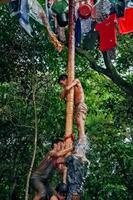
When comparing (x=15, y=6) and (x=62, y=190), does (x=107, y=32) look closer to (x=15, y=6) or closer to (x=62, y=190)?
(x=15, y=6)

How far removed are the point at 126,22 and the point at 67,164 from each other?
2607 mm

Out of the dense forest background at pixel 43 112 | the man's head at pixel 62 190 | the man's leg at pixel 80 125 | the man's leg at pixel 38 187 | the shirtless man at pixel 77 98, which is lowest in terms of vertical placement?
the man's head at pixel 62 190

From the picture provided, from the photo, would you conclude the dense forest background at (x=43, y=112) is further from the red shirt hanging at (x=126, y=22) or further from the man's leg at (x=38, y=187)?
the man's leg at (x=38, y=187)

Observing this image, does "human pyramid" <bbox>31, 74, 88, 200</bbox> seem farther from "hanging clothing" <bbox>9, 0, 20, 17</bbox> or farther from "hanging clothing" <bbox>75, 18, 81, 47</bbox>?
"hanging clothing" <bbox>9, 0, 20, 17</bbox>

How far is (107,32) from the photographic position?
24.2 feet

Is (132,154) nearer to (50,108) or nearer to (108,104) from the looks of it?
(108,104)

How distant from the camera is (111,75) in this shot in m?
8.49

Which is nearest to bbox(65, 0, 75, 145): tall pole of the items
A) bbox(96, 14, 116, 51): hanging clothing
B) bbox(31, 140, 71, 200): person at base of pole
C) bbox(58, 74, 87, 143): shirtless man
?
bbox(58, 74, 87, 143): shirtless man

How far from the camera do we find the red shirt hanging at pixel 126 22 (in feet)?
24.5

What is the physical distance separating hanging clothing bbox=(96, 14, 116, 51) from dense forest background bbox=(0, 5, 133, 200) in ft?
6.53

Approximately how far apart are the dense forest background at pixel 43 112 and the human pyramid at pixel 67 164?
295cm

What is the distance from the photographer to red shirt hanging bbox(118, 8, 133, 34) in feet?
24.5

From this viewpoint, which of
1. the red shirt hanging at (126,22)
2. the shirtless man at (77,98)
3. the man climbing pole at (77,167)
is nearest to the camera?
the man climbing pole at (77,167)

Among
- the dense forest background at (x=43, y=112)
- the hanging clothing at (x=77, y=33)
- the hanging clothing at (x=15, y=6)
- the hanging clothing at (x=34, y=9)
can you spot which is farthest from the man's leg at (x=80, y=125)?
the dense forest background at (x=43, y=112)
